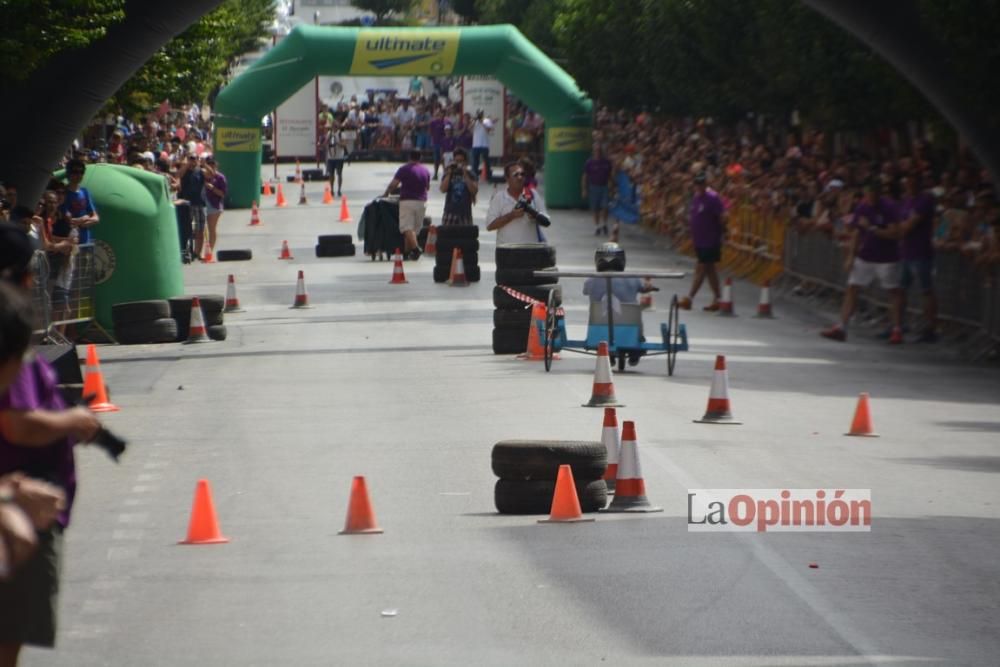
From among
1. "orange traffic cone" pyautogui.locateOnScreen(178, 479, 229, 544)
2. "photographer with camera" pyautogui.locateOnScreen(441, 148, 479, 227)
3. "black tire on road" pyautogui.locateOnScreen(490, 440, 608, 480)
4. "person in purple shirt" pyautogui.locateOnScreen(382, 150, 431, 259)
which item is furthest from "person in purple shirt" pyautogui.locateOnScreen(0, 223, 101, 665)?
"person in purple shirt" pyautogui.locateOnScreen(382, 150, 431, 259)

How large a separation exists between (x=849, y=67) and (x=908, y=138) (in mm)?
4430

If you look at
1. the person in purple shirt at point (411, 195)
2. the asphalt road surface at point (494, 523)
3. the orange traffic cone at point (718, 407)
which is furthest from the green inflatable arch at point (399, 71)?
the orange traffic cone at point (718, 407)

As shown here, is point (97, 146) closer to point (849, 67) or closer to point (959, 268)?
point (849, 67)

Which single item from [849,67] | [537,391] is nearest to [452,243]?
[849,67]

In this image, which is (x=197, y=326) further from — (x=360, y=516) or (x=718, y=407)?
(x=360, y=516)

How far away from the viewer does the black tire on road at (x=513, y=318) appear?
19578 millimetres

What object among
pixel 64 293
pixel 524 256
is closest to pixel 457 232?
pixel 524 256

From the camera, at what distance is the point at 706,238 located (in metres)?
25.7

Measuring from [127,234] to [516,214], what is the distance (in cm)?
429

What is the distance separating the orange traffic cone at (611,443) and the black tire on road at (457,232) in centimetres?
1637

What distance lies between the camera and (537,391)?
16.7 meters

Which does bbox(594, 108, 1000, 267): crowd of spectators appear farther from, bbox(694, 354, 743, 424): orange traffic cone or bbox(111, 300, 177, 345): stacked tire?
bbox(111, 300, 177, 345): stacked tire

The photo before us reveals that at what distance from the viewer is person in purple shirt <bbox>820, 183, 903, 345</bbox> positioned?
2238cm

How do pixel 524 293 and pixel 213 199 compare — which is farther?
pixel 213 199
